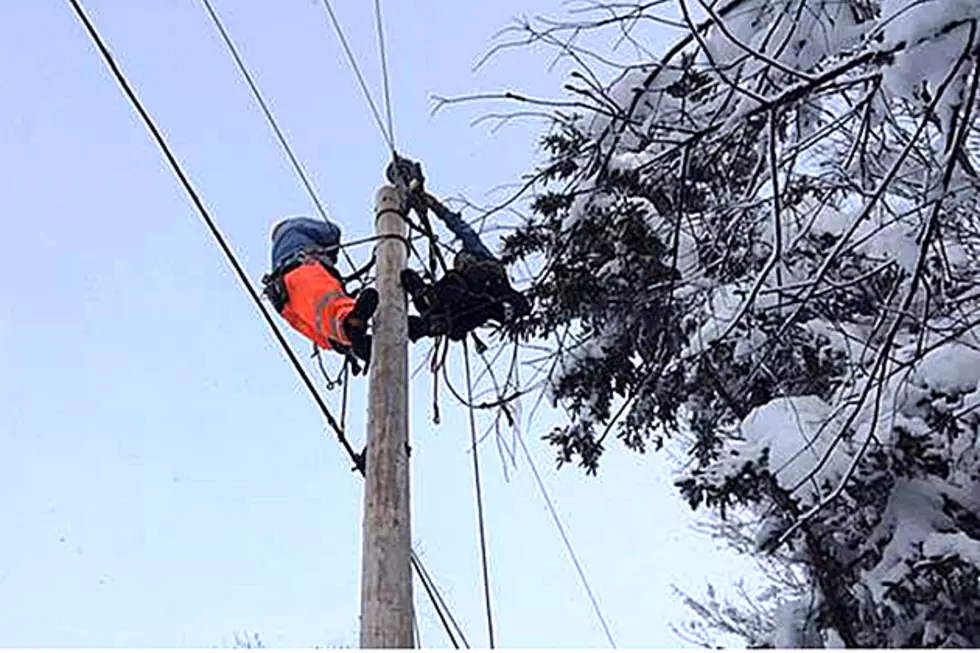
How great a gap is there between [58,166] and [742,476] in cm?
915

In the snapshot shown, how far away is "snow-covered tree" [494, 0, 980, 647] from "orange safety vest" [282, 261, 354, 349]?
69 cm

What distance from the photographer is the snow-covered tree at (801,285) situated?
9.18ft

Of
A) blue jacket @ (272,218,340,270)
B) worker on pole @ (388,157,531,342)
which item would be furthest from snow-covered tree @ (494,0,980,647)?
blue jacket @ (272,218,340,270)

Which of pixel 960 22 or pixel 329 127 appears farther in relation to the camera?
pixel 329 127

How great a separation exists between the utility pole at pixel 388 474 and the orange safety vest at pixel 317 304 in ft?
0.53

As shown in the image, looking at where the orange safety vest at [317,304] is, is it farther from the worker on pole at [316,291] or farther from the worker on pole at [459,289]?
the worker on pole at [459,289]

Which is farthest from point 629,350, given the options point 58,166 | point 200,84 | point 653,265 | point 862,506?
point 58,166

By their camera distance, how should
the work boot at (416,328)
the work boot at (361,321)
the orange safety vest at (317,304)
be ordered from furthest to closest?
the work boot at (416,328)
the orange safety vest at (317,304)
the work boot at (361,321)

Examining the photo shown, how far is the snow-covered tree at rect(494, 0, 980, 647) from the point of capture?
2797 mm

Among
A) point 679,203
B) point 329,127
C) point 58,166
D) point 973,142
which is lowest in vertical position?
point 679,203

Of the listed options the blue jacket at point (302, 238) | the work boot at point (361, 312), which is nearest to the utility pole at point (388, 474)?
the work boot at point (361, 312)

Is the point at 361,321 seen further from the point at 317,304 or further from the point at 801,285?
the point at 801,285

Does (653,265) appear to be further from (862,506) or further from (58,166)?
(58,166)

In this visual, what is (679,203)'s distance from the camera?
10.5 ft
